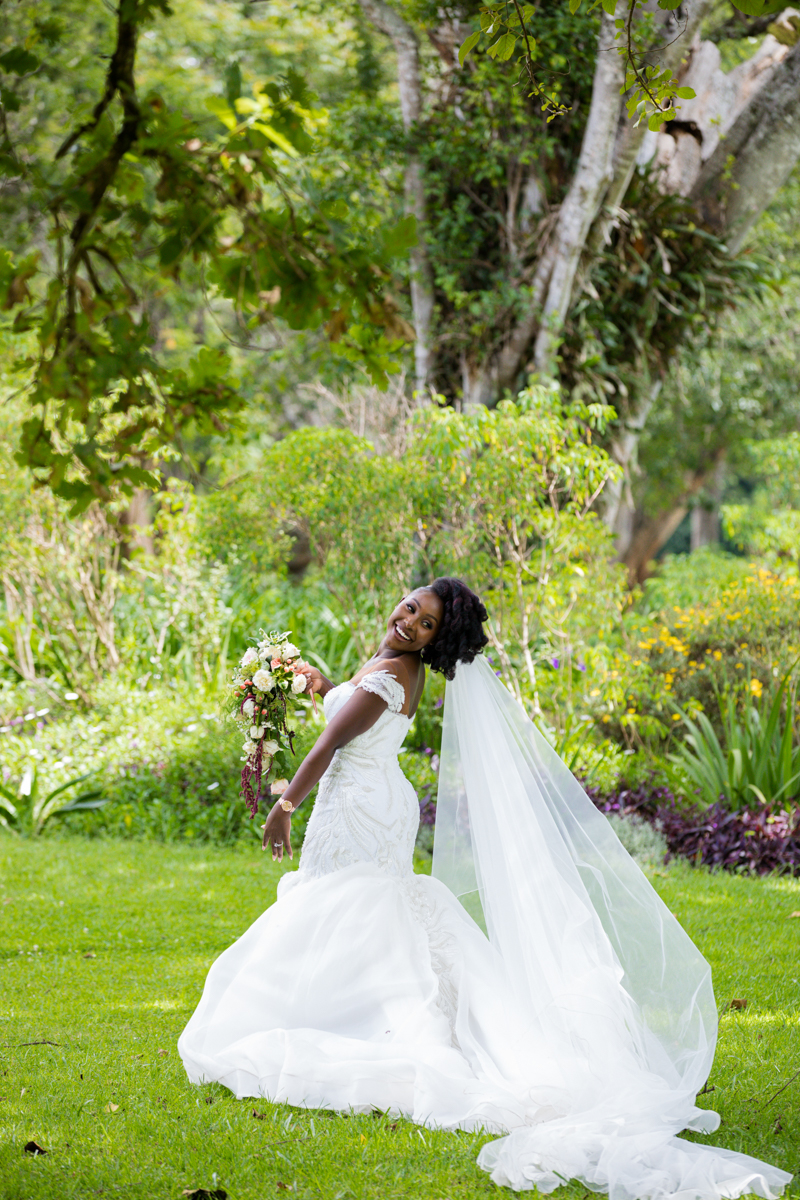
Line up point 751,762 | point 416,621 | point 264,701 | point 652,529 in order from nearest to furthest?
point 416,621 → point 264,701 → point 751,762 → point 652,529

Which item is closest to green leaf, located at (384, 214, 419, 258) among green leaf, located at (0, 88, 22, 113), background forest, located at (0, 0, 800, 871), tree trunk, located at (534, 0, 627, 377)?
green leaf, located at (0, 88, 22, 113)

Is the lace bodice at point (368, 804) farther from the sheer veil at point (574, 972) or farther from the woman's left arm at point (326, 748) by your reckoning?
the sheer veil at point (574, 972)

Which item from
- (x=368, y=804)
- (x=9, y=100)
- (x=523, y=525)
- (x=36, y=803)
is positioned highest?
(x=9, y=100)

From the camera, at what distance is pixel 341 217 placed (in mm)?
2439

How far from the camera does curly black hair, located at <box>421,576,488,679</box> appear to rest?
4074 mm

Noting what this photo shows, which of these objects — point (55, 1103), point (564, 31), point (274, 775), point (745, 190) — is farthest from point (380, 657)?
point (745, 190)

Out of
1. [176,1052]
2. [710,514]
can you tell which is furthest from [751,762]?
[710,514]

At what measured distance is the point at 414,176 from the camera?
10.2m

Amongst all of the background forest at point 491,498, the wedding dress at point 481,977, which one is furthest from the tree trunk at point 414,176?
the wedding dress at point 481,977

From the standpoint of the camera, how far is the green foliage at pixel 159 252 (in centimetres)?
225

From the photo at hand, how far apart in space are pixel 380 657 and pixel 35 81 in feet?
42.1

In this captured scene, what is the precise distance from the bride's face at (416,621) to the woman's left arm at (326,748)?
268mm

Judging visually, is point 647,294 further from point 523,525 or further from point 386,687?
point 386,687

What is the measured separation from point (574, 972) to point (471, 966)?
0.38 meters
